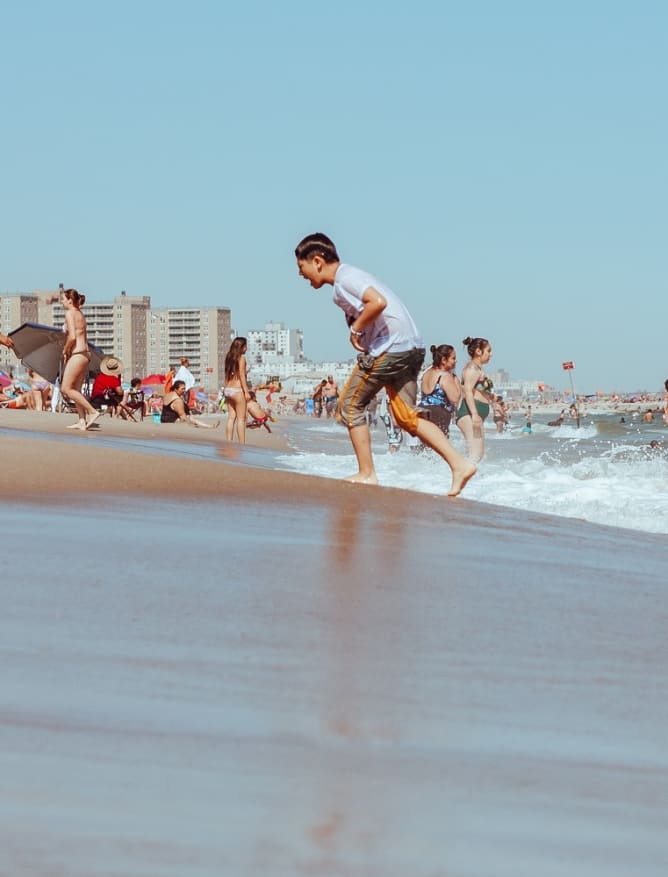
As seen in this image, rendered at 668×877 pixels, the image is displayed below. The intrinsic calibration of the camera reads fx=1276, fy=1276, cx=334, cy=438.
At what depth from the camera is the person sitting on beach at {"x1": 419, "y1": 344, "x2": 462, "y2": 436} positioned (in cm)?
1282

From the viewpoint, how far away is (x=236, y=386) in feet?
53.0

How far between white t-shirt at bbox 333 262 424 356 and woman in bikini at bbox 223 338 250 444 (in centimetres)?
784

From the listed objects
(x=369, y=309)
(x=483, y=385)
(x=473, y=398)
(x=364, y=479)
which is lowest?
(x=364, y=479)

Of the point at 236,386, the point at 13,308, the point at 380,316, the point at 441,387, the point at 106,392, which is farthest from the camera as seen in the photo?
the point at 13,308

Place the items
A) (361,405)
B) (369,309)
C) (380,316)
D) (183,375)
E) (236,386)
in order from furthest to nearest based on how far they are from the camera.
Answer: (183,375) → (236,386) → (361,405) → (380,316) → (369,309)

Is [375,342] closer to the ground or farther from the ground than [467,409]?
farther from the ground

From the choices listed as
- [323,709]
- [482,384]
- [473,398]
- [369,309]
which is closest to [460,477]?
[369,309]

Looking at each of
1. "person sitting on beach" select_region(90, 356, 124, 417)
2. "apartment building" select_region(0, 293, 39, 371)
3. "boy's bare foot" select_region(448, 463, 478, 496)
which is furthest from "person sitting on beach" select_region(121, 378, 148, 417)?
"apartment building" select_region(0, 293, 39, 371)

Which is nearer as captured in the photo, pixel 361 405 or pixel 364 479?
pixel 361 405

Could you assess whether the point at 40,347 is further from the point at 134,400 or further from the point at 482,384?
the point at 482,384

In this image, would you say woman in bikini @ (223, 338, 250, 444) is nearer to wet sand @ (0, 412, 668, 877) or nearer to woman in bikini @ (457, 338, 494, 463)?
woman in bikini @ (457, 338, 494, 463)

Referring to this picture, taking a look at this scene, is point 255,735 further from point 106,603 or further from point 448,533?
point 448,533

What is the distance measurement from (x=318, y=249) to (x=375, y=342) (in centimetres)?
62

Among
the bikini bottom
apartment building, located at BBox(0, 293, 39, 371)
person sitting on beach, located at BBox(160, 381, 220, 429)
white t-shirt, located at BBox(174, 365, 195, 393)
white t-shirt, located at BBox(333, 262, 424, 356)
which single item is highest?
apartment building, located at BBox(0, 293, 39, 371)
